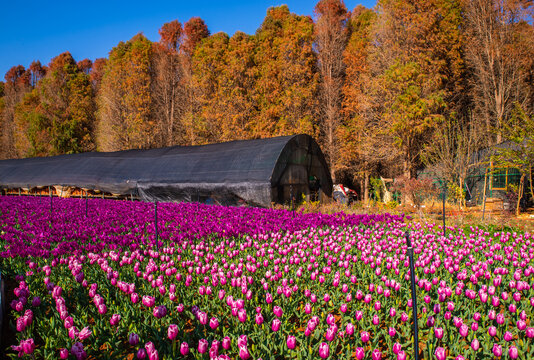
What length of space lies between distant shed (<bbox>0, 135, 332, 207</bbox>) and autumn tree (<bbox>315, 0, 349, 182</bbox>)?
242 inches

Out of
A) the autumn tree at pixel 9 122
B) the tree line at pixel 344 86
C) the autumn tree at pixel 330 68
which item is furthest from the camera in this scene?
the autumn tree at pixel 9 122

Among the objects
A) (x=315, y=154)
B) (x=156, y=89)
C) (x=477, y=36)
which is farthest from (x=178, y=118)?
(x=477, y=36)

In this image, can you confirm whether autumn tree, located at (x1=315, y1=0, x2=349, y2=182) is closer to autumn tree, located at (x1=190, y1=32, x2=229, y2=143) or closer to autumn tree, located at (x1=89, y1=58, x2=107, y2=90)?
autumn tree, located at (x1=190, y1=32, x2=229, y2=143)

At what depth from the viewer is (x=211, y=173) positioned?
13203 mm

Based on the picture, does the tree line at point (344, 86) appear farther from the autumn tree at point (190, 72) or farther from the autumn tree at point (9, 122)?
the autumn tree at point (9, 122)

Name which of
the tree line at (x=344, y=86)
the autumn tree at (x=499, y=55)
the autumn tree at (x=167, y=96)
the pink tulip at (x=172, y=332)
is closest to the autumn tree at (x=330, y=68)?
the tree line at (x=344, y=86)

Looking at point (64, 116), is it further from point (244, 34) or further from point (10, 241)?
point (10, 241)

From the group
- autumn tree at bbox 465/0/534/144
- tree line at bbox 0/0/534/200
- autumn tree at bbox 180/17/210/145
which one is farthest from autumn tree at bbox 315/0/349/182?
autumn tree at bbox 180/17/210/145

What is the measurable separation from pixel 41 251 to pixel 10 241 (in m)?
1.50

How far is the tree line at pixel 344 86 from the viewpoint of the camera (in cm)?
1733

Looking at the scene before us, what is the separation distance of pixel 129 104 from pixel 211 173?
56.4ft

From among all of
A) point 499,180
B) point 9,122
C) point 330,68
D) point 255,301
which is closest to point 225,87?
point 330,68

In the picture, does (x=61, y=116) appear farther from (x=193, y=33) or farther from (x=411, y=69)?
(x=411, y=69)

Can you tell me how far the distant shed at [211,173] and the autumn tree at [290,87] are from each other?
6.42 meters
